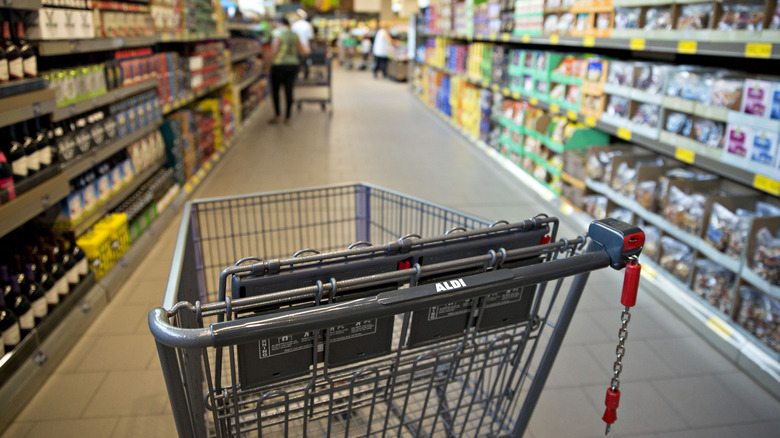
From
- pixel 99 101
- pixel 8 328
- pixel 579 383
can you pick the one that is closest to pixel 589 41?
pixel 579 383

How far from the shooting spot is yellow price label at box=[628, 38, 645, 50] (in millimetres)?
3410

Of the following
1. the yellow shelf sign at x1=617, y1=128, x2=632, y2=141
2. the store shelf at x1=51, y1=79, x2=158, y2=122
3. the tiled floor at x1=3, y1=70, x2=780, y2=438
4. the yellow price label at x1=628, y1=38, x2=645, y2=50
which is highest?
the yellow price label at x1=628, y1=38, x2=645, y2=50

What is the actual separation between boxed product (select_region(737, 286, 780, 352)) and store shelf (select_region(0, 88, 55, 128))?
344 centimetres

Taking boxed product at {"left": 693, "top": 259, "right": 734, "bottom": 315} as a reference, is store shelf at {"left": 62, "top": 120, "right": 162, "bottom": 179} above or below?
above

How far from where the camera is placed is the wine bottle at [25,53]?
251 centimetres

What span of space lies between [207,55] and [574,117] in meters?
4.19

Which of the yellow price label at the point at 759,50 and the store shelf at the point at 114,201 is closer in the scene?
the yellow price label at the point at 759,50

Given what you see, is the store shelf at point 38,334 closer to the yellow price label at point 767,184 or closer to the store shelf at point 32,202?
the store shelf at point 32,202

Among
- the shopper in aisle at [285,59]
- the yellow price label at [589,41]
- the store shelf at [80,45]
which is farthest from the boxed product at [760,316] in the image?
Result: the shopper in aisle at [285,59]

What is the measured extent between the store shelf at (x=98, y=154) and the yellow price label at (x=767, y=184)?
3.45 metres

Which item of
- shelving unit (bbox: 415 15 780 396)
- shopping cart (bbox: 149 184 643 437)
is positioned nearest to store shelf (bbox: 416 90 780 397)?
shelving unit (bbox: 415 15 780 396)

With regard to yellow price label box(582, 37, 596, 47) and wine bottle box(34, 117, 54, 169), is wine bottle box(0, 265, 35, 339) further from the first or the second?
yellow price label box(582, 37, 596, 47)

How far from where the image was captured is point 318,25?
24.2m

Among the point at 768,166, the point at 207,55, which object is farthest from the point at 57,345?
the point at 207,55
